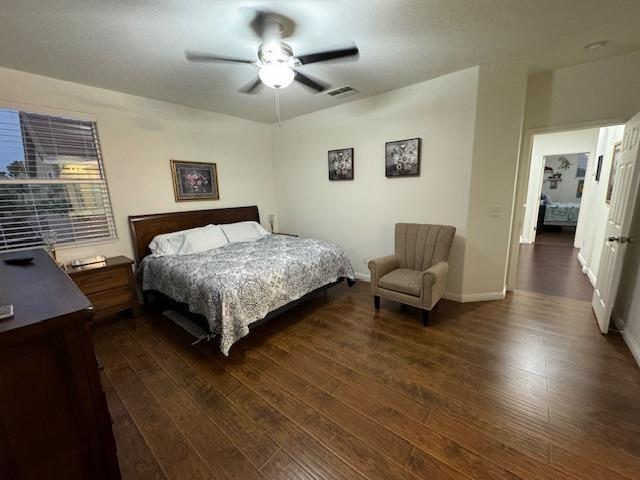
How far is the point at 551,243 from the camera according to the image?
6230 millimetres

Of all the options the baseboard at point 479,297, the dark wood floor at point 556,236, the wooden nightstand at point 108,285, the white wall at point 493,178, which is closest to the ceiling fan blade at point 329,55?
the white wall at point 493,178

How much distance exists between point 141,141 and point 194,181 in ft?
2.54

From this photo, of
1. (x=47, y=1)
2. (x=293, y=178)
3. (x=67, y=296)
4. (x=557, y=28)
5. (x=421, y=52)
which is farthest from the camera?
(x=293, y=178)

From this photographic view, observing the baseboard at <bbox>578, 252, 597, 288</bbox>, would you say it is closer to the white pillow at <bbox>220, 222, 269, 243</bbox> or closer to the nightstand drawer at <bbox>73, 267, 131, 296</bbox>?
the white pillow at <bbox>220, 222, 269, 243</bbox>

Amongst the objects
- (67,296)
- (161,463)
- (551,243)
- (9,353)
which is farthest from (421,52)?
(551,243)

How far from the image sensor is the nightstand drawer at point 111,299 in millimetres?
2791

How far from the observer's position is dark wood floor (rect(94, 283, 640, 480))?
1.43 metres

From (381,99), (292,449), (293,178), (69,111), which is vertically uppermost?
(381,99)

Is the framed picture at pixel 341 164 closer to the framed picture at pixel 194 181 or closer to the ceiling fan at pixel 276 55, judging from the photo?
the framed picture at pixel 194 181

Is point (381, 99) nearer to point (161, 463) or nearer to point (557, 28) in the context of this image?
point (557, 28)

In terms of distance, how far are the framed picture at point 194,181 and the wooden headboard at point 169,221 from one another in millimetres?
232

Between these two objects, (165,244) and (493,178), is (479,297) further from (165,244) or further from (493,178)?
(165,244)

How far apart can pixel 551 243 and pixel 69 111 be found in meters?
8.84

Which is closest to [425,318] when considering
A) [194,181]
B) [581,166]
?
[194,181]
